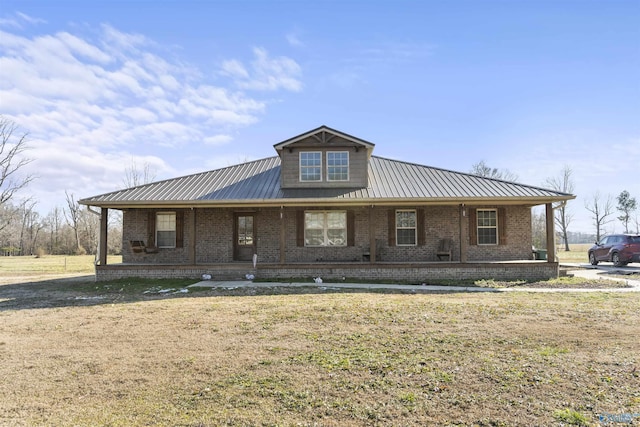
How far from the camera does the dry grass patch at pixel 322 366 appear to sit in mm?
3721

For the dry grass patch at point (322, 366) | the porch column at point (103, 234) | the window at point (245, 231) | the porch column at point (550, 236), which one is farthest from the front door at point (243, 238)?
the porch column at point (550, 236)

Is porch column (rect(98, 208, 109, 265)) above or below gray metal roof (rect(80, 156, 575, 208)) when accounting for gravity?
below

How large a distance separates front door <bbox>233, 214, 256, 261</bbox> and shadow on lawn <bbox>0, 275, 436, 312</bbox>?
2.62m

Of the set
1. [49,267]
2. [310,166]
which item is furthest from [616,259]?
[49,267]

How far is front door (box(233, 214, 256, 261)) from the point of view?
15500 millimetres

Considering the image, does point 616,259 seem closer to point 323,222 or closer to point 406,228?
point 406,228

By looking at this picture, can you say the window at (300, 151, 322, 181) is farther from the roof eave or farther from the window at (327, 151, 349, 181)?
the roof eave

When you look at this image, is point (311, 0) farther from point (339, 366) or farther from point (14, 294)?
point (14, 294)

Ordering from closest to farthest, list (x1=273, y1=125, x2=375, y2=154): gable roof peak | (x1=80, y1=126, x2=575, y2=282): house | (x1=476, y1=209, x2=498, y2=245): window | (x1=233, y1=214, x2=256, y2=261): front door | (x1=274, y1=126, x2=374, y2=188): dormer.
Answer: (x1=80, y1=126, x2=575, y2=282): house → (x1=273, y1=125, x2=375, y2=154): gable roof peak → (x1=274, y1=126, x2=374, y2=188): dormer → (x1=476, y1=209, x2=498, y2=245): window → (x1=233, y1=214, x2=256, y2=261): front door

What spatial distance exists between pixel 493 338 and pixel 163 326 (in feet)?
18.6

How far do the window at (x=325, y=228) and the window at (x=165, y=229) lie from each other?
17.5 feet

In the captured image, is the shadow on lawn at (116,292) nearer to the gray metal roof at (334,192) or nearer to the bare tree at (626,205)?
the gray metal roof at (334,192)

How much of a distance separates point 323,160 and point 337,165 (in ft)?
1.93

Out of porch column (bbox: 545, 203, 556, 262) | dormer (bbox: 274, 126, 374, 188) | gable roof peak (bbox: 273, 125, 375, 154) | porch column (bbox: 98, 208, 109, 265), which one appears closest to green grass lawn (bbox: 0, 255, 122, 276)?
porch column (bbox: 98, 208, 109, 265)
